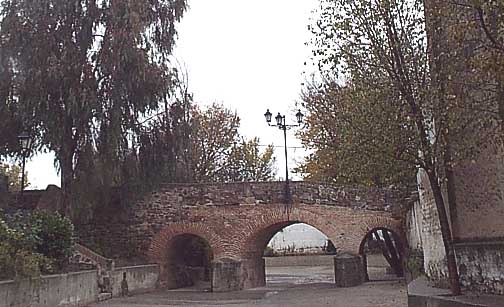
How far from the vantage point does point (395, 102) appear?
956cm

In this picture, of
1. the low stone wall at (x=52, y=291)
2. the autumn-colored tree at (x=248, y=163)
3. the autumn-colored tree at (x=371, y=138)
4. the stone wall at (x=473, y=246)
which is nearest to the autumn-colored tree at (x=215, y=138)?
the autumn-colored tree at (x=248, y=163)

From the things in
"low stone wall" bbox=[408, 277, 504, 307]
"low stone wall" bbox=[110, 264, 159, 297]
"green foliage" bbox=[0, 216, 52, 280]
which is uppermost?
"green foliage" bbox=[0, 216, 52, 280]

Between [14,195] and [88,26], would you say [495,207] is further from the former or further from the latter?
[14,195]

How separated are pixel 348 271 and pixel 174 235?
653 cm

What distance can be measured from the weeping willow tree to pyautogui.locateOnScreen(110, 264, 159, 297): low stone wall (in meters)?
3.02

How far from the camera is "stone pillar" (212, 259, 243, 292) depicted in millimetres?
22453

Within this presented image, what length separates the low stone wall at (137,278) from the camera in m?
19.2

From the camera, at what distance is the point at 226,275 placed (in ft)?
74.0

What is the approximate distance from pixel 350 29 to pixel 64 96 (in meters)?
13.0

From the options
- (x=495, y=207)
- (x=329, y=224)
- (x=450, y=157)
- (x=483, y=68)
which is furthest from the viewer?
(x=329, y=224)

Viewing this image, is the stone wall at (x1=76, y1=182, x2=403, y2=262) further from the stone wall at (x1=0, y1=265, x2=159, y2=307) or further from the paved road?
the stone wall at (x1=0, y1=265, x2=159, y2=307)

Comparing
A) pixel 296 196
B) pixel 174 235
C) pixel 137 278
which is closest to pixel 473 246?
pixel 296 196

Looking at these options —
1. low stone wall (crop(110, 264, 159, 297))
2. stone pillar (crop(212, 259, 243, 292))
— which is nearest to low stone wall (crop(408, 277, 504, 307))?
low stone wall (crop(110, 264, 159, 297))

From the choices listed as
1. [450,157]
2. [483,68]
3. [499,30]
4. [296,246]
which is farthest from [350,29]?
[296,246]
